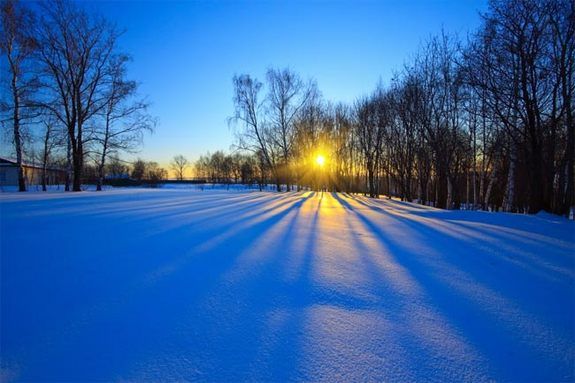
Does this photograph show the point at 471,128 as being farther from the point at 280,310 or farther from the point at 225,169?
the point at 225,169

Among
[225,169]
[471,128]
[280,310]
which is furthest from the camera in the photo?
[225,169]

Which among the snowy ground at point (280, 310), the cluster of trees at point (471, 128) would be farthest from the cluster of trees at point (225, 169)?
the snowy ground at point (280, 310)

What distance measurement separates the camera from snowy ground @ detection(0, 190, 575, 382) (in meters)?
1.43

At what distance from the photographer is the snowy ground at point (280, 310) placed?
1.43 m

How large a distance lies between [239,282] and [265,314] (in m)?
0.57

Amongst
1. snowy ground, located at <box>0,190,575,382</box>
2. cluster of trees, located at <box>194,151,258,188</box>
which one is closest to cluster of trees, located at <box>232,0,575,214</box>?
snowy ground, located at <box>0,190,575,382</box>

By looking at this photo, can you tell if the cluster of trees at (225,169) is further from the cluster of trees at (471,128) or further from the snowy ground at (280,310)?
the snowy ground at (280,310)

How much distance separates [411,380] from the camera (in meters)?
1.34

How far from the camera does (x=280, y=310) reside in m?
1.97

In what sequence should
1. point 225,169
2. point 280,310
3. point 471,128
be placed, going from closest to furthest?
point 280,310 < point 471,128 < point 225,169

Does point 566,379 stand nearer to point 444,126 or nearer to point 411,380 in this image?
point 411,380

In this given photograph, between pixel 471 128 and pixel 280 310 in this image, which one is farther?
pixel 471 128

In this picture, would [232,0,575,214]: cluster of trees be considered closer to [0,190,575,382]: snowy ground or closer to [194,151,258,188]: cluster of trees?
[0,190,575,382]: snowy ground

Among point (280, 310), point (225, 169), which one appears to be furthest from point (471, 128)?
point (225, 169)
